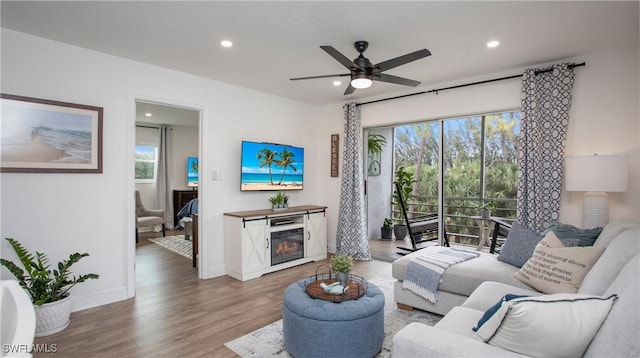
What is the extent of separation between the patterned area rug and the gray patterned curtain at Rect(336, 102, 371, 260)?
101 inches

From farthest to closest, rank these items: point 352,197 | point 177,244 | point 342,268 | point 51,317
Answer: point 177,244, point 352,197, point 51,317, point 342,268

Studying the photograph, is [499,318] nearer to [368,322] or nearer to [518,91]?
[368,322]

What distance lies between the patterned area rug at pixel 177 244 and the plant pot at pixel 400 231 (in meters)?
3.78

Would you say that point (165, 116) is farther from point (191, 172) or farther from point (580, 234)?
point (580, 234)

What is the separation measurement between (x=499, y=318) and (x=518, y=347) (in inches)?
4.6

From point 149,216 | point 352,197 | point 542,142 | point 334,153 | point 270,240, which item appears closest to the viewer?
point 542,142

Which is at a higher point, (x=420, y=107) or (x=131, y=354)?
(x=420, y=107)

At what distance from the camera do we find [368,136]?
565 cm

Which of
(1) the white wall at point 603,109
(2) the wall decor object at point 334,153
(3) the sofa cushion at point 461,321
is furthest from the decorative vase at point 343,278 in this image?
(2) the wall decor object at point 334,153

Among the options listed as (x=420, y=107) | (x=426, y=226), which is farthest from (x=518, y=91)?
(x=426, y=226)

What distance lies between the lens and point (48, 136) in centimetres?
298

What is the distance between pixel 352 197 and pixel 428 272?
236cm

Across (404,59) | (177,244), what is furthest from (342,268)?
(177,244)

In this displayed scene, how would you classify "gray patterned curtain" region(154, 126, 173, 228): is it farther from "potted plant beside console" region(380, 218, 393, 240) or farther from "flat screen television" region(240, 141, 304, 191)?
"potted plant beside console" region(380, 218, 393, 240)
